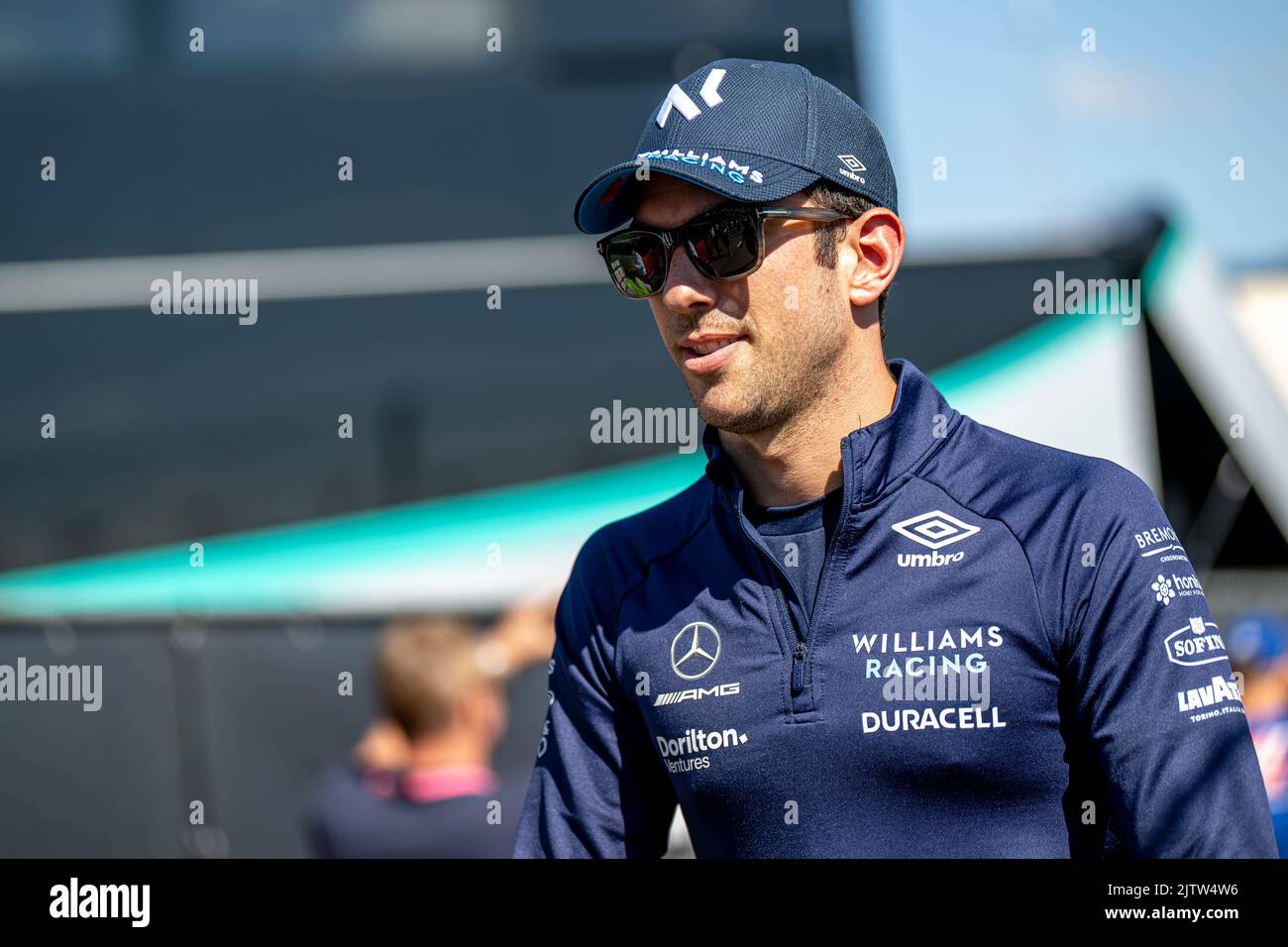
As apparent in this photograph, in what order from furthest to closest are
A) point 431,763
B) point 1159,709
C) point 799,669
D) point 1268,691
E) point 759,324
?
1. point 1268,691
2. point 431,763
3. point 759,324
4. point 799,669
5. point 1159,709

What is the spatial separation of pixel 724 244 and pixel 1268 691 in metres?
2.59

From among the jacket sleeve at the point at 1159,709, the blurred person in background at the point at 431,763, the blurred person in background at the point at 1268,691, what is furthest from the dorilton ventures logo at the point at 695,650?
the blurred person in background at the point at 1268,691

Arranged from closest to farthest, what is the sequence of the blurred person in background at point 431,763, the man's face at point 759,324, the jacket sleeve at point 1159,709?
the jacket sleeve at point 1159,709, the man's face at point 759,324, the blurred person in background at point 431,763

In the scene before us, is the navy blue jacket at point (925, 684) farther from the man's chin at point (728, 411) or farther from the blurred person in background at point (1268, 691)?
the blurred person in background at point (1268, 691)

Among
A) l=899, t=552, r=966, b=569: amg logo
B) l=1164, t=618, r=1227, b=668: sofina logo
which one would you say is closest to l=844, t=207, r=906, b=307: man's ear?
l=899, t=552, r=966, b=569: amg logo

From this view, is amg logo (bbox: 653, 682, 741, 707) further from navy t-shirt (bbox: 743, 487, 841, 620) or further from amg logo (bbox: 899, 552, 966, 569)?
amg logo (bbox: 899, 552, 966, 569)

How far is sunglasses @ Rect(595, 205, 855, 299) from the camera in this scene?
1602mm

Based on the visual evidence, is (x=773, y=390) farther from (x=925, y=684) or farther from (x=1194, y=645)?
(x=1194, y=645)

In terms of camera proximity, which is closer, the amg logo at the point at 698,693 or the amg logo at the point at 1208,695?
the amg logo at the point at 1208,695

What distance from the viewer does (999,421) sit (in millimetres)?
3809

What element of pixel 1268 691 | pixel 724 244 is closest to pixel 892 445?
pixel 724 244

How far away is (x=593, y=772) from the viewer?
1.68 meters

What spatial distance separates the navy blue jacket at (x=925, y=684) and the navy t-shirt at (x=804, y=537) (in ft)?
0.06

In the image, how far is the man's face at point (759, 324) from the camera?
161 centimetres
